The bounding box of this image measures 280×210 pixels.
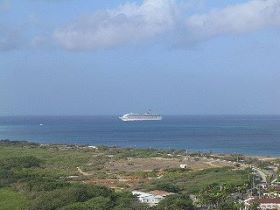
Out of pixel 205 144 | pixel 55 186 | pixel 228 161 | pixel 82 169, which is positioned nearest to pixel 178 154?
pixel 228 161

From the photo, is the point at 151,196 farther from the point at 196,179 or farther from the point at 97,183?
the point at 196,179

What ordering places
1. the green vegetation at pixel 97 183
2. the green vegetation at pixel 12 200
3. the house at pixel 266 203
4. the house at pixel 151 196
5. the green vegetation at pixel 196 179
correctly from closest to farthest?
the house at pixel 266 203
the green vegetation at pixel 97 183
the green vegetation at pixel 12 200
the house at pixel 151 196
the green vegetation at pixel 196 179

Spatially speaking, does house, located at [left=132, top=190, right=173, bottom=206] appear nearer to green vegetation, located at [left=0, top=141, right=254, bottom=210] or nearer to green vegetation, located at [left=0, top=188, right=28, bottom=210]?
green vegetation, located at [left=0, top=141, right=254, bottom=210]

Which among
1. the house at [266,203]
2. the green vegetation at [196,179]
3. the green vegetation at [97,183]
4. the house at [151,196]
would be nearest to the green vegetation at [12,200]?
the green vegetation at [97,183]

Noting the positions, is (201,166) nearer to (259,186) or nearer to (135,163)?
(135,163)

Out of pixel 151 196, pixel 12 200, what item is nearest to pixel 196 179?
pixel 151 196

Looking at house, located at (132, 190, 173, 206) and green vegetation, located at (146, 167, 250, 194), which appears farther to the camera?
green vegetation, located at (146, 167, 250, 194)

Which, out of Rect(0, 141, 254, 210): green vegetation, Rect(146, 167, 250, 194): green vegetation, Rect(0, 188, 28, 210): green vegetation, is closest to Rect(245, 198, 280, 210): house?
Rect(0, 141, 254, 210): green vegetation

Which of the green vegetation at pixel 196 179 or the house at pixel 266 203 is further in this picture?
the green vegetation at pixel 196 179

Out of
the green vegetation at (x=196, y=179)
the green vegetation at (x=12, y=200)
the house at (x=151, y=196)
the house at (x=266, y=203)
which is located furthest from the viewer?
the green vegetation at (x=196, y=179)

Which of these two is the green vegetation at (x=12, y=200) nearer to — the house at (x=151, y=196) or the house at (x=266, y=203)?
the house at (x=151, y=196)
